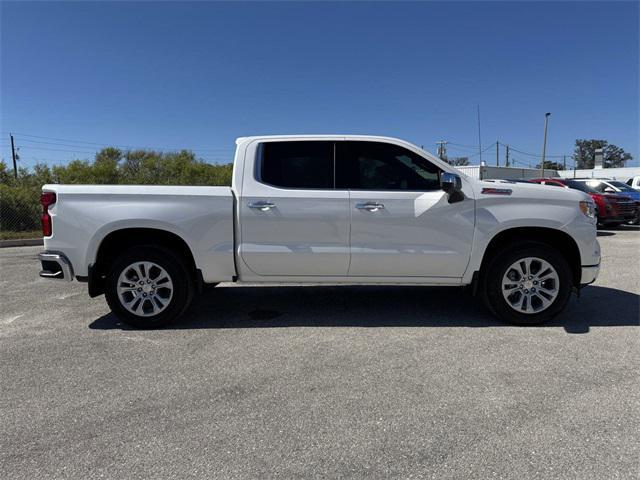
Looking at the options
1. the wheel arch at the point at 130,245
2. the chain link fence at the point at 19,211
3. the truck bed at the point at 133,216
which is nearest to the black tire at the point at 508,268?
the truck bed at the point at 133,216

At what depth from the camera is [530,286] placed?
4.76 metres

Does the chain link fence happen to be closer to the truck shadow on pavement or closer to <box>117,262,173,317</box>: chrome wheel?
the truck shadow on pavement

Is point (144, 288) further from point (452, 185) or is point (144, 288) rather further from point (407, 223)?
point (452, 185)

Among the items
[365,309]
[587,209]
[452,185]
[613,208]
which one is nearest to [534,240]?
[587,209]

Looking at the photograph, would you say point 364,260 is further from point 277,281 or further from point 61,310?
point 61,310

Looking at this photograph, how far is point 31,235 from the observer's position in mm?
15094

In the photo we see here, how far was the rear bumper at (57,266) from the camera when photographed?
15.3 feet

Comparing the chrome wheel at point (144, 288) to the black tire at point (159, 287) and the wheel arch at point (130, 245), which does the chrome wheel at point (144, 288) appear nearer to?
the black tire at point (159, 287)

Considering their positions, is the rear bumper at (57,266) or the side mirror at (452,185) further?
the rear bumper at (57,266)

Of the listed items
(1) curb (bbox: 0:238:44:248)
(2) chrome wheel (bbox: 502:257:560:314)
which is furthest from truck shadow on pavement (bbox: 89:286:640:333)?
(1) curb (bbox: 0:238:44:248)

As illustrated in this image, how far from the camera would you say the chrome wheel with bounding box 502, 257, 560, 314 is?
15.6 ft

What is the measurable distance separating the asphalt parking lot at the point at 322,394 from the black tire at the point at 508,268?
15 centimetres

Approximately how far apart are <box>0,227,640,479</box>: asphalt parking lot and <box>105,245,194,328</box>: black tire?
0.55ft

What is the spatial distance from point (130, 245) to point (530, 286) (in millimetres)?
4208
